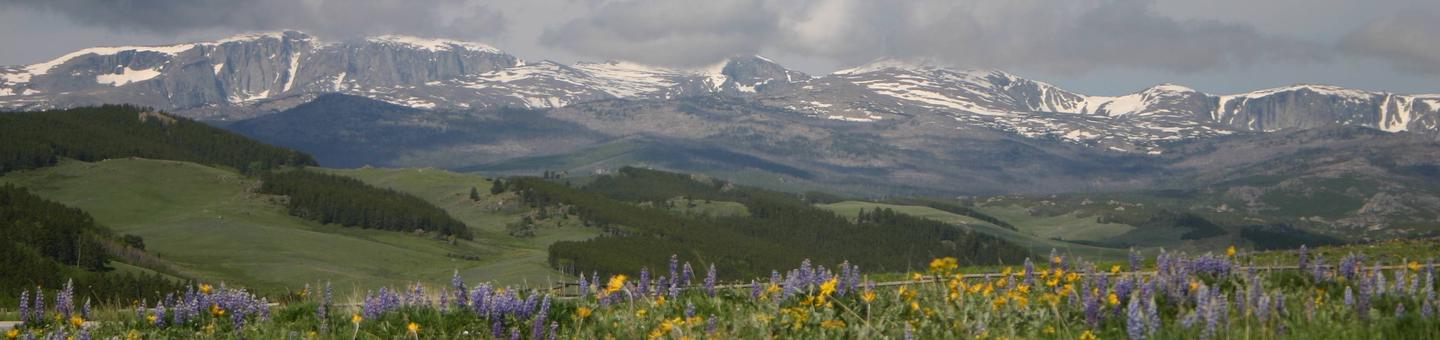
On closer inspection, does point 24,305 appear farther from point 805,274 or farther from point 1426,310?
point 1426,310

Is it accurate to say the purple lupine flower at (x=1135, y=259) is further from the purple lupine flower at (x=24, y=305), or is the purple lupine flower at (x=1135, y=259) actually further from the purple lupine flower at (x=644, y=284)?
the purple lupine flower at (x=24, y=305)

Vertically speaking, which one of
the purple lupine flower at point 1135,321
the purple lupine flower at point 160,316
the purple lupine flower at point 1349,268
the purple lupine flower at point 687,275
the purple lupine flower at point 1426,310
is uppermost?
the purple lupine flower at point 1349,268

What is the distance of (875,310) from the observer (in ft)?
49.0

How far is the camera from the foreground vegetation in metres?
11.8

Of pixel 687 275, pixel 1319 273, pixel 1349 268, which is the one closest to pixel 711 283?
pixel 687 275

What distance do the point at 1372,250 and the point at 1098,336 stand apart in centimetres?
3496

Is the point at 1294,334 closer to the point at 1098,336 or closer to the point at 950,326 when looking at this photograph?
the point at 1098,336

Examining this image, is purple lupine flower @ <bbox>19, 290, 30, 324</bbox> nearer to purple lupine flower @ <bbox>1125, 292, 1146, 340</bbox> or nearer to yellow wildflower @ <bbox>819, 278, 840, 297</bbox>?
yellow wildflower @ <bbox>819, 278, 840, 297</bbox>

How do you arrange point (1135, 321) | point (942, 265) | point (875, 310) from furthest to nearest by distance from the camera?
1. point (942, 265)
2. point (875, 310)
3. point (1135, 321)

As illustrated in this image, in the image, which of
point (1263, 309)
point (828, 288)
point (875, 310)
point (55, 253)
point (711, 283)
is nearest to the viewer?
point (1263, 309)

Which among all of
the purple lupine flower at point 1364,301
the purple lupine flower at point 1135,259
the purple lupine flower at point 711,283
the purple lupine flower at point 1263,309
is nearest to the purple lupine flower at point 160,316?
the purple lupine flower at point 711,283

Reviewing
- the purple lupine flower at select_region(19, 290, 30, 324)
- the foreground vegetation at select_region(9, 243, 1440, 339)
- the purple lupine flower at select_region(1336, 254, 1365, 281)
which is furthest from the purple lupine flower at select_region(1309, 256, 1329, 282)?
the purple lupine flower at select_region(19, 290, 30, 324)

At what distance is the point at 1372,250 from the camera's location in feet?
135

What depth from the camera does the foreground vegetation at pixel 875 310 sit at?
11805 mm
